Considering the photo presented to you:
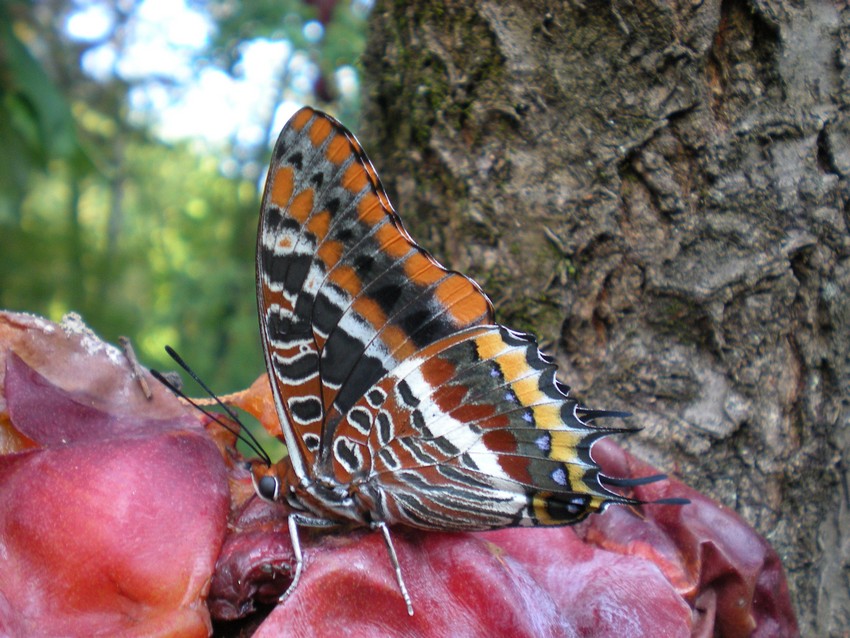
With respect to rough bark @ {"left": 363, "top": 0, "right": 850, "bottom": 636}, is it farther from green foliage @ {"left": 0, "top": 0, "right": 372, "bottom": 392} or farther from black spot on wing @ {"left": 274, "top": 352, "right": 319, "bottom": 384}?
green foliage @ {"left": 0, "top": 0, "right": 372, "bottom": 392}

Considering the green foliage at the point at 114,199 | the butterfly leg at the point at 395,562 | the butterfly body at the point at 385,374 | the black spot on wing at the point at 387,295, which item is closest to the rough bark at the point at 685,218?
the butterfly body at the point at 385,374

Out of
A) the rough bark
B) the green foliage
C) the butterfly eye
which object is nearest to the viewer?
the butterfly eye

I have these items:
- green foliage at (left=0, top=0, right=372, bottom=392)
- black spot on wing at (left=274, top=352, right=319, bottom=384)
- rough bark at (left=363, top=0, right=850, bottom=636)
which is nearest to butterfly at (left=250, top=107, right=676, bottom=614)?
black spot on wing at (left=274, top=352, right=319, bottom=384)

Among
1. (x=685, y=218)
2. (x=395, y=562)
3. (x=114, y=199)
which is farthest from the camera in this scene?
(x=114, y=199)

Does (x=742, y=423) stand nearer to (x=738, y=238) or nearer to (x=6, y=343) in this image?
(x=738, y=238)

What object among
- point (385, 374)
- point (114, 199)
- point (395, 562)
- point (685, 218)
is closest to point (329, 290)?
point (385, 374)

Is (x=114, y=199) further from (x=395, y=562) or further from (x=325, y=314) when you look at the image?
(x=395, y=562)

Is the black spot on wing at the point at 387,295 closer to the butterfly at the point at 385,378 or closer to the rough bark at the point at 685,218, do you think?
the butterfly at the point at 385,378
